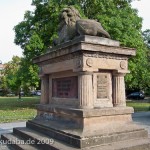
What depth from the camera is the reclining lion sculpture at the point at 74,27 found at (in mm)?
8055

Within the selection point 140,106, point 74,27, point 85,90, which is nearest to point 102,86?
point 85,90

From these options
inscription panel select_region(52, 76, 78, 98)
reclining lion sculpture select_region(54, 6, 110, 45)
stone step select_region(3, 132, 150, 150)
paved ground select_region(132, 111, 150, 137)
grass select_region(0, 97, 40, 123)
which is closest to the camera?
stone step select_region(3, 132, 150, 150)

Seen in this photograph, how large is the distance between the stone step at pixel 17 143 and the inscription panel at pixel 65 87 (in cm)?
193

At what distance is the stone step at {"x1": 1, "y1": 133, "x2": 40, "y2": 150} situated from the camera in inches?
299

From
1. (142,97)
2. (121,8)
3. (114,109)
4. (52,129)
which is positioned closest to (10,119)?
(52,129)

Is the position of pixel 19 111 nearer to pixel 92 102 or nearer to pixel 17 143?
pixel 17 143

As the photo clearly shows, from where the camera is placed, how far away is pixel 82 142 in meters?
6.48

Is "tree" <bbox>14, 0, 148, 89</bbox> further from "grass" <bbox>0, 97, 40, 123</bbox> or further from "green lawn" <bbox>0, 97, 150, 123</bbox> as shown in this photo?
"grass" <bbox>0, 97, 40, 123</bbox>

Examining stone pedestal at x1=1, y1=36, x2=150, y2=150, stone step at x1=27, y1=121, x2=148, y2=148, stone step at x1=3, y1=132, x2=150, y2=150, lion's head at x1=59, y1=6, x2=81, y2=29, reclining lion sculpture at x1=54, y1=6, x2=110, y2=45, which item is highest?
lion's head at x1=59, y1=6, x2=81, y2=29

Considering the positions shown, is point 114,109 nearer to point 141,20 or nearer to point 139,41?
point 139,41

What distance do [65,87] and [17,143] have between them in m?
2.32

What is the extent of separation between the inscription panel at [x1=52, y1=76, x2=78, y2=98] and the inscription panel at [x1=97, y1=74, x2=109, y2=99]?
0.70 m

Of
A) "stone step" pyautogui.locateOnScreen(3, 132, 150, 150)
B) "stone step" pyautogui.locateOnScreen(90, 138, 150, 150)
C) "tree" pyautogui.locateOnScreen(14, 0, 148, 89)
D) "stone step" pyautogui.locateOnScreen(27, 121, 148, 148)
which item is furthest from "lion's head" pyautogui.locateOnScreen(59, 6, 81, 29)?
"tree" pyautogui.locateOnScreen(14, 0, 148, 89)

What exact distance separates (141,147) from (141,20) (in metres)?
18.2
